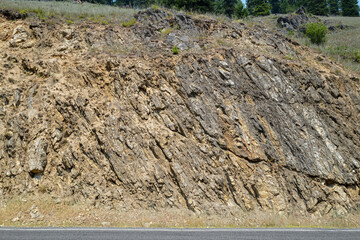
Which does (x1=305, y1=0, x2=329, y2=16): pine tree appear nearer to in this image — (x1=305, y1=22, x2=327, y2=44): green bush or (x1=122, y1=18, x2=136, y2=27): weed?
(x1=305, y1=22, x2=327, y2=44): green bush

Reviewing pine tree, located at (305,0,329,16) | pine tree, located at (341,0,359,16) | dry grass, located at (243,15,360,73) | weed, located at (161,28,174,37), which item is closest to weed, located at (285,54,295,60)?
dry grass, located at (243,15,360,73)

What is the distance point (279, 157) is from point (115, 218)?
7.15 metres

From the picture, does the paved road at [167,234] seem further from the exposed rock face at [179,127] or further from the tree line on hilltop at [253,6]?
the tree line on hilltop at [253,6]

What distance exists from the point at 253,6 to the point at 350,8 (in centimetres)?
1984

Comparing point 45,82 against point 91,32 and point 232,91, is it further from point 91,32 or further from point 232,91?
point 232,91

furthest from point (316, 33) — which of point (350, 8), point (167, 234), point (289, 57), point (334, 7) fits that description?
point (334, 7)

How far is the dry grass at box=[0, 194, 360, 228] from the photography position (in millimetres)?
8609

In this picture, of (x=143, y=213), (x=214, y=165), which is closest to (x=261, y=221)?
(x=214, y=165)

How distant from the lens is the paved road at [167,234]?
6871mm

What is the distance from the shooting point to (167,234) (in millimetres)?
7207

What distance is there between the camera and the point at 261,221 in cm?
884

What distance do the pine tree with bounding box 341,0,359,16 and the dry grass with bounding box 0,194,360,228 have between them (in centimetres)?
5491

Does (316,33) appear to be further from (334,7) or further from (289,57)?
(334,7)

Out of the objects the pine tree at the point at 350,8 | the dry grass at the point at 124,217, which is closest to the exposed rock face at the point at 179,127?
the dry grass at the point at 124,217
